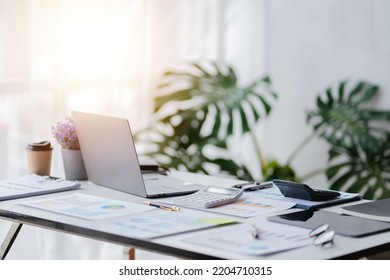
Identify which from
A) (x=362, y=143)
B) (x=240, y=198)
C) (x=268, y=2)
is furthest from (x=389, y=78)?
(x=240, y=198)

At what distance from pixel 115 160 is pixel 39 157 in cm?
40

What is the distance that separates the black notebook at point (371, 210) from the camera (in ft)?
6.81

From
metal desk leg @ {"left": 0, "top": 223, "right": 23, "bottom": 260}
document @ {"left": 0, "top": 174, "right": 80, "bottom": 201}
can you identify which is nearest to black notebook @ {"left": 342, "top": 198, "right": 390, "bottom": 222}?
document @ {"left": 0, "top": 174, "right": 80, "bottom": 201}

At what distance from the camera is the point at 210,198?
2.23 meters

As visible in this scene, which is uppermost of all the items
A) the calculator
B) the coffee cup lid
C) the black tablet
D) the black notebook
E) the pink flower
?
the pink flower

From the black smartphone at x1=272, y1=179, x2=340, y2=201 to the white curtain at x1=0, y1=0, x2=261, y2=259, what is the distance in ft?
5.67

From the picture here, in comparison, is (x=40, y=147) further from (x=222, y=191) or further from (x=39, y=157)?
(x=222, y=191)

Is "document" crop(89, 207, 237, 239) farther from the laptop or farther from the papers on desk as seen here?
the laptop

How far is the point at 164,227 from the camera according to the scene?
190 cm

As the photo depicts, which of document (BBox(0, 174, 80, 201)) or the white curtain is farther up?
the white curtain

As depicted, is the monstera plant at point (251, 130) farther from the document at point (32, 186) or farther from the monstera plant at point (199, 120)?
the document at point (32, 186)

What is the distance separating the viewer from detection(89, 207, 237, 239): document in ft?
6.08

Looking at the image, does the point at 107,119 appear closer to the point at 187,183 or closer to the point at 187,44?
the point at 187,183

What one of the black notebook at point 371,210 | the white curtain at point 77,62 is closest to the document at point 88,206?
the black notebook at point 371,210
